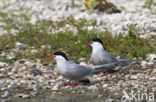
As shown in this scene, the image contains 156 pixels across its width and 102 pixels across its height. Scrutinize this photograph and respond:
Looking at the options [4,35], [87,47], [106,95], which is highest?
[4,35]

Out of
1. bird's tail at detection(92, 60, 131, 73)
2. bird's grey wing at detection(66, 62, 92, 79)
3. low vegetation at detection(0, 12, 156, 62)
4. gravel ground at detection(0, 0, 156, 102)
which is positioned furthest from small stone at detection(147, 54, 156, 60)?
bird's grey wing at detection(66, 62, 92, 79)

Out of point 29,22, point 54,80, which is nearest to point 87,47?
point 54,80

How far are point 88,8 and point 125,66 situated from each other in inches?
188

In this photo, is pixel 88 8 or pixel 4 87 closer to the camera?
pixel 4 87

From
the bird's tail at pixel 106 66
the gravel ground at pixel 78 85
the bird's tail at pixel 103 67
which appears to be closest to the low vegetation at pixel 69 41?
the gravel ground at pixel 78 85

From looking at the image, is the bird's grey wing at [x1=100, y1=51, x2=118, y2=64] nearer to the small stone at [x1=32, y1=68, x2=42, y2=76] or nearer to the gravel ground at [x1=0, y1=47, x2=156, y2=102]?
the gravel ground at [x1=0, y1=47, x2=156, y2=102]

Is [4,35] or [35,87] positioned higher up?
[4,35]

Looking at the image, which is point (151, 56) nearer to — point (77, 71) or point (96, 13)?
point (77, 71)

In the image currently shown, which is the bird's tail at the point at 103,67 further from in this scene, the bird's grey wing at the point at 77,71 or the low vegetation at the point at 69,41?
the low vegetation at the point at 69,41

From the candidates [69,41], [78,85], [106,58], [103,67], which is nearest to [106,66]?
[103,67]

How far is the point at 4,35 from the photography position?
8859 mm

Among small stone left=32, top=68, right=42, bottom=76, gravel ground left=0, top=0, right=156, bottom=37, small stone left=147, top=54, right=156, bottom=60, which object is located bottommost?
small stone left=32, top=68, right=42, bottom=76

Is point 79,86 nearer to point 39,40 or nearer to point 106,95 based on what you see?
point 106,95

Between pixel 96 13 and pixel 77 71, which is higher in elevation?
pixel 96 13
